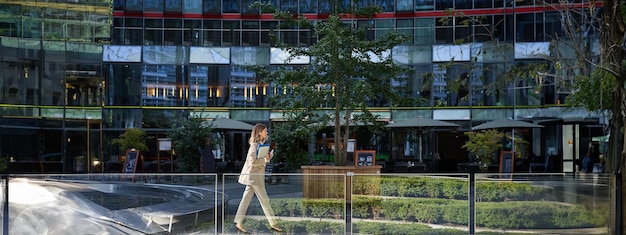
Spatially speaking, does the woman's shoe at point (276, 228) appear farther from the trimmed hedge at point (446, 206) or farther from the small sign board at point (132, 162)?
the small sign board at point (132, 162)

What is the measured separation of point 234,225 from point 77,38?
24804mm

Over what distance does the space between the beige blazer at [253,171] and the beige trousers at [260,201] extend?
74 millimetres

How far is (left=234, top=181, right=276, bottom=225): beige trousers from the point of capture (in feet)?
38.1

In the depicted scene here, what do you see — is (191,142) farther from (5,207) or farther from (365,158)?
(5,207)

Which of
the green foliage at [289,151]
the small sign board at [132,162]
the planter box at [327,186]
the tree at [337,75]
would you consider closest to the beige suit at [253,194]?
the planter box at [327,186]

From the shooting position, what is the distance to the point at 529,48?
34312mm

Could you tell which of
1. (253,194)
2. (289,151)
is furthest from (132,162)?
(253,194)

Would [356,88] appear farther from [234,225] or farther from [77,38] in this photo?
[77,38]

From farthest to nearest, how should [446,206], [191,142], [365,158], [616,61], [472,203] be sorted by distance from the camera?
1. [191,142]
2. [365,158]
3. [446,206]
4. [472,203]
5. [616,61]

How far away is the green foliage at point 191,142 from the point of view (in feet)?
91.4

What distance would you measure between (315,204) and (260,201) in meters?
0.85

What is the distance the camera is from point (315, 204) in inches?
458

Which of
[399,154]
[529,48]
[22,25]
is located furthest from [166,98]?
[529,48]

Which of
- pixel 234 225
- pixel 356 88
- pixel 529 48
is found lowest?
pixel 234 225
